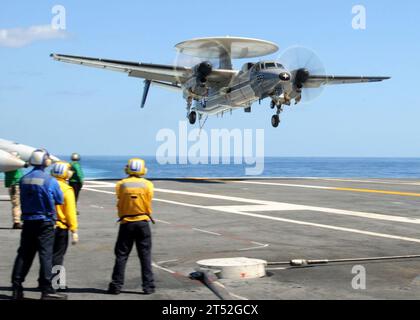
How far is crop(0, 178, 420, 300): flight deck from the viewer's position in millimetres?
8867

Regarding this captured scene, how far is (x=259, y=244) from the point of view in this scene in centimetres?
1366

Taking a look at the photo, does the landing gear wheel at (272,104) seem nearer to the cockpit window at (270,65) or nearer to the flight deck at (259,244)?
the cockpit window at (270,65)

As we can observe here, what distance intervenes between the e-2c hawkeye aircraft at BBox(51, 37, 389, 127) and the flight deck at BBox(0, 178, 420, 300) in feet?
38.3

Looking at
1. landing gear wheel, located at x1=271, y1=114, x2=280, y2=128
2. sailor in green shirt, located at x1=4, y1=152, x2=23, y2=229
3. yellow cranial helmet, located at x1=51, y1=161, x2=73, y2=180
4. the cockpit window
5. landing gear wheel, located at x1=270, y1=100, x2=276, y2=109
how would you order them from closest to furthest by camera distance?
yellow cranial helmet, located at x1=51, y1=161, x2=73, y2=180 < sailor in green shirt, located at x1=4, y1=152, x2=23, y2=229 < the cockpit window < landing gear wheel, located at x1=270, y1=100, x2=276, y2=109 < landing gear wheel, located at x1=271, y1=114, x2=280, y2=128

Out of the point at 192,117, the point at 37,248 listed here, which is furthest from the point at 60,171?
the point at 192,117

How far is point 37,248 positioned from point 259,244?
655 cm

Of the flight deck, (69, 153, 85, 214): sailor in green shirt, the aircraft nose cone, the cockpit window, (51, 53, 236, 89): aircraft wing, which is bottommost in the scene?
the flight deck

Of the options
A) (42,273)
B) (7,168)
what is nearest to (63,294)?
(42,273)

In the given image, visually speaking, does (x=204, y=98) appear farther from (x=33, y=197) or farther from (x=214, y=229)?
(x=33, y=197)

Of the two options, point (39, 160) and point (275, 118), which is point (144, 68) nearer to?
point (275, 118)
